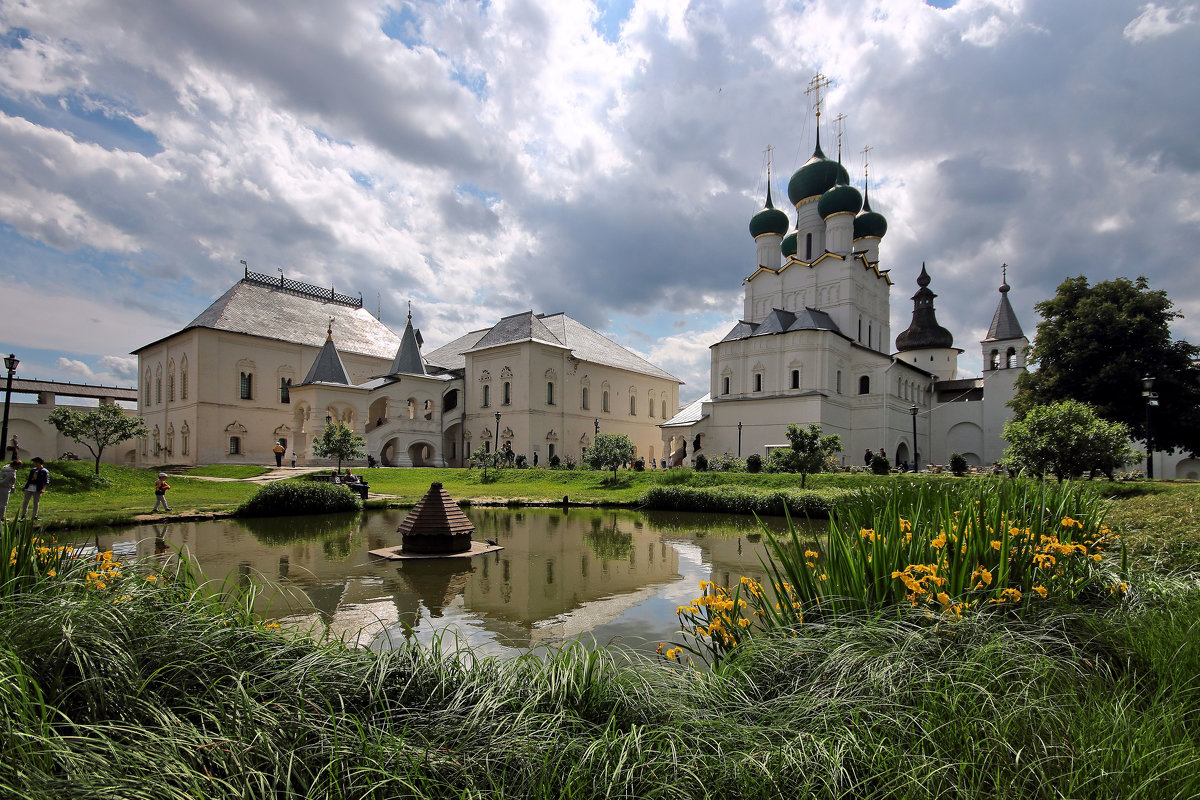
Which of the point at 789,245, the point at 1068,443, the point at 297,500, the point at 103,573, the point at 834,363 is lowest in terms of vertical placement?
the point at 297,500

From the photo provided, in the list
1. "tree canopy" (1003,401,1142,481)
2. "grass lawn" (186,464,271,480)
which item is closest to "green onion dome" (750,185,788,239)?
"tree canopy" (1003,401,1142,481)

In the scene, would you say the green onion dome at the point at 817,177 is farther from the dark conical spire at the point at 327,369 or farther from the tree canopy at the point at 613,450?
the dark conical spire at the point at 327,369

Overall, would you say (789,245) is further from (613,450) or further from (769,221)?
(613,450)

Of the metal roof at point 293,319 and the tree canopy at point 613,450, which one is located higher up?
the metal roof at point 293,319

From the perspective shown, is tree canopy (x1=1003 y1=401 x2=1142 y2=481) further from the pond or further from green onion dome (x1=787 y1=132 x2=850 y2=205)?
green onion dome (x1=787 y1=132 x2=850 y2=205)

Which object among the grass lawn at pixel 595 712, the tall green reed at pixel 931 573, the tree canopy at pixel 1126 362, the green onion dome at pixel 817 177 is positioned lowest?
the grass lawn at pixel 595 712

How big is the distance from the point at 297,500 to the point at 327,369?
21.1m

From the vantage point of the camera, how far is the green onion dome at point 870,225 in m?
43.4

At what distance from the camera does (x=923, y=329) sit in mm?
47188

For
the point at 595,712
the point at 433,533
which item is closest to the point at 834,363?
the point at 433,533

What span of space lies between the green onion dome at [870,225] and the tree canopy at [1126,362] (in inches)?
747

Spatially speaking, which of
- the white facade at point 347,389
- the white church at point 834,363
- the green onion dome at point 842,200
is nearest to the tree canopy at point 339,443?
the white facade at point 347,389

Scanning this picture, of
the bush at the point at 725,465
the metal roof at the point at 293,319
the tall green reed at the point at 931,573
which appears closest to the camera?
the tall green reed at the point at 931,573

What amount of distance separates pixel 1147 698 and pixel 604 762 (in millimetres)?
2729
